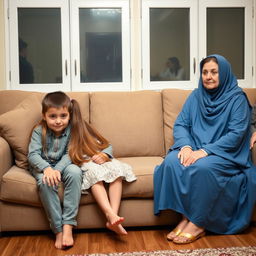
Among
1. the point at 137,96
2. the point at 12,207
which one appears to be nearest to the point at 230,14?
the point at 137,96

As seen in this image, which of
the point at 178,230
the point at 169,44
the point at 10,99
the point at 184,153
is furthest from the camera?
the point at 169,44

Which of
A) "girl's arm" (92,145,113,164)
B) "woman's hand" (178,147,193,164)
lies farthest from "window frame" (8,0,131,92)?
"woman's hand" (178,147,193,164)

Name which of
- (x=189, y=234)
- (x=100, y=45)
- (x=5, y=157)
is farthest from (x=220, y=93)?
(x=5, y=157)

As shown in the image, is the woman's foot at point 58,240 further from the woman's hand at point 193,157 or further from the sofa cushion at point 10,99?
the sofa cushion at point 10,99

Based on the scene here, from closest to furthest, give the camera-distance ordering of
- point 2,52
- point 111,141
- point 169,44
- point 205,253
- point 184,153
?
point 205,253, point 184,153, point 111,141, point 2,52, point 169,44

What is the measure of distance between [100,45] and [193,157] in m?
1.58

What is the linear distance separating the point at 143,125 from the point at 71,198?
3.02ft

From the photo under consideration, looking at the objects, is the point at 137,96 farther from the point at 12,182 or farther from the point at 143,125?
the point at 12,182

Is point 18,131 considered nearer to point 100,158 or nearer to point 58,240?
point 100,158

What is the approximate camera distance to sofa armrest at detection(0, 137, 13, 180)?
2330 mm

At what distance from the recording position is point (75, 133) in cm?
244

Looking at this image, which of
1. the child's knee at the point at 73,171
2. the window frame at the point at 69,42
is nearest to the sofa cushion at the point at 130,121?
the window frame at the point at 69,42

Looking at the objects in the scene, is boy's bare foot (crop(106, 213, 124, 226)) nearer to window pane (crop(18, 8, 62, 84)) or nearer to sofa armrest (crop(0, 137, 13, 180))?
sofa armrest (crop(0, 137, 13, 180))

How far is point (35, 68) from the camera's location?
11.2ft
